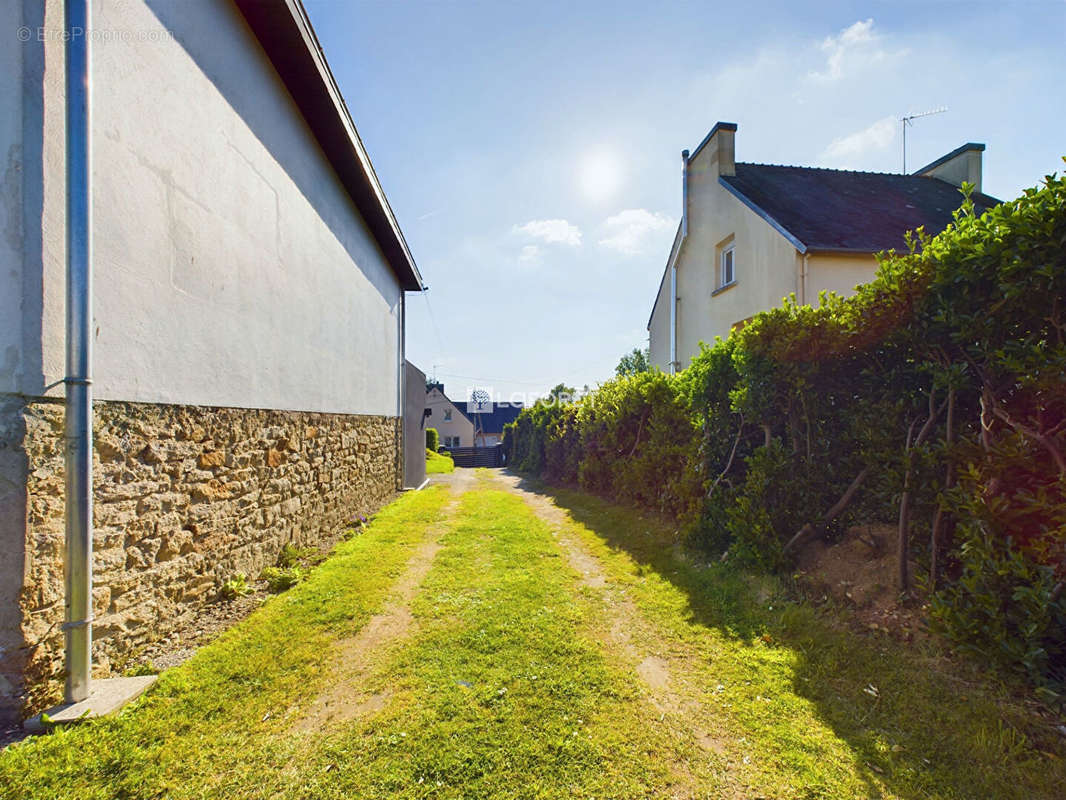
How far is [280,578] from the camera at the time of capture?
4.20 meters

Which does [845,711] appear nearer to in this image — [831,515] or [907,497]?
Result: [907,497]

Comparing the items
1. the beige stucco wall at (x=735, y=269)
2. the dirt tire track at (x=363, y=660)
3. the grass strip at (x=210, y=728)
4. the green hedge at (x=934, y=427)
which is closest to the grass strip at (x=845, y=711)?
the green hedge at (x=934, y=427)

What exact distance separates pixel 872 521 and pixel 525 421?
1640cm

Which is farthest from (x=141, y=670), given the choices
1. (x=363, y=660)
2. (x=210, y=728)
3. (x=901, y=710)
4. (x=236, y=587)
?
(x=901, y=710)

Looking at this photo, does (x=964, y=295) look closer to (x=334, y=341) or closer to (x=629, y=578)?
(x=629, y=578)

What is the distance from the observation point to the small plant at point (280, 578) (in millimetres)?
4195

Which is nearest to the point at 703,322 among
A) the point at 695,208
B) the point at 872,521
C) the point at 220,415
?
the point at 695,208

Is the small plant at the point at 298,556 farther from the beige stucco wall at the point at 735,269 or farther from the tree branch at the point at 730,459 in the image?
the beige stucco wall at the point at 735,269

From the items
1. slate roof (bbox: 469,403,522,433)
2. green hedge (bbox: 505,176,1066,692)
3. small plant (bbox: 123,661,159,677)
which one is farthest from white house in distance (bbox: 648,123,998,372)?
slate roof (bbox: 469,403,522,433)

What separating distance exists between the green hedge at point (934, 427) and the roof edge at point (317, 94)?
5.69 m

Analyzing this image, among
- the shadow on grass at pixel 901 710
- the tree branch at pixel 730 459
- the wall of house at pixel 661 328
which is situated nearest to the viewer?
the shadow on grass at pixel 901 710

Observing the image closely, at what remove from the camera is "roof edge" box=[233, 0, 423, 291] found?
179 inches

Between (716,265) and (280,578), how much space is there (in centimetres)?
1068

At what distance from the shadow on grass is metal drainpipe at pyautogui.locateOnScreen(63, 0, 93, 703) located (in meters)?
3.63
